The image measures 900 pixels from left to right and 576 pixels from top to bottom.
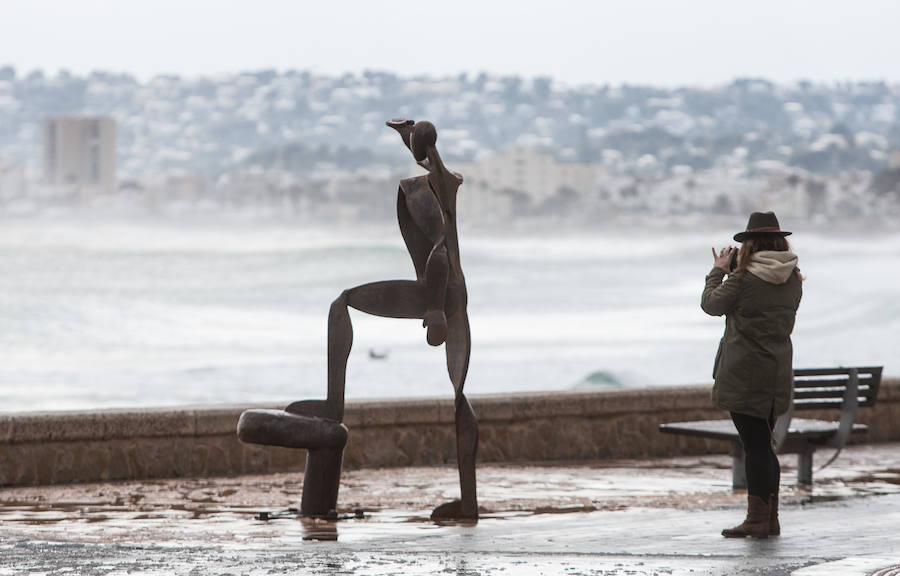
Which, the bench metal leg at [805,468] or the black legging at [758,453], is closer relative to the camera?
the black legging at [758,453]

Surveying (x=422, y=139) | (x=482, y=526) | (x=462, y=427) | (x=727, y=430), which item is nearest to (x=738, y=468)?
(x=727, y=430)

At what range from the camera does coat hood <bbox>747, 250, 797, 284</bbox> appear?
293 inches

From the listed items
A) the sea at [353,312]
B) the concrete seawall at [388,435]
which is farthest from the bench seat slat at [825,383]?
the sea at [353,312]

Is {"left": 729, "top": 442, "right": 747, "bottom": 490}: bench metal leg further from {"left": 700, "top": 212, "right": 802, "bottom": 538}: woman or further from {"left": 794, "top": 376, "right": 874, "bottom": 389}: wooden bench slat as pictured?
{"left": 700, "top": 212, "right": 802, "bottom": 538}: woman

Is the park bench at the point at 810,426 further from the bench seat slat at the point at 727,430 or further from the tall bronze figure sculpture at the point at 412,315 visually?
the tall bronze figure sculpture at the point at 412,315

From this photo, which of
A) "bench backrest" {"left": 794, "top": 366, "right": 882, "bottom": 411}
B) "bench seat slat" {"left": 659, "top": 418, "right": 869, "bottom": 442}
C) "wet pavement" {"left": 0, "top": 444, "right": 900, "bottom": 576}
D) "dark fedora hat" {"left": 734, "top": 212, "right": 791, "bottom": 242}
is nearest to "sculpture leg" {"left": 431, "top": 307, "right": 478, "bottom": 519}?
"wet pavement" {"left": 0, "top": 444, "right": 900, "bottom": 576}

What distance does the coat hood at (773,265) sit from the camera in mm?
7453

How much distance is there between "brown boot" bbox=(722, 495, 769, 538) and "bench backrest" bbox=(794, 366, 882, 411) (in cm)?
285

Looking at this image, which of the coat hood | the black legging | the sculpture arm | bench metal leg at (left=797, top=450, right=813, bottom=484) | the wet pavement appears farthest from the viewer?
bench metal leg at (left=797, top=450, right=813, bottom=484)

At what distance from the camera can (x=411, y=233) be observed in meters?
8.47

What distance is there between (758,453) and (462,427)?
1.67 metres

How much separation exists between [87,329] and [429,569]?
218 ft

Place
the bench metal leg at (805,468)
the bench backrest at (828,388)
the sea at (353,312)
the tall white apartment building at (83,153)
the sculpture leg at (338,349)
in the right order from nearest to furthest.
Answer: the sculpture leg at (338,349) < the bench metal leg at (805,468) < the bench backrest at (828,388) < the sea at (353,312) < the tall white apartment building at (83,153)

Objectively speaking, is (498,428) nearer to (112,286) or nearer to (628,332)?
(628,332)
